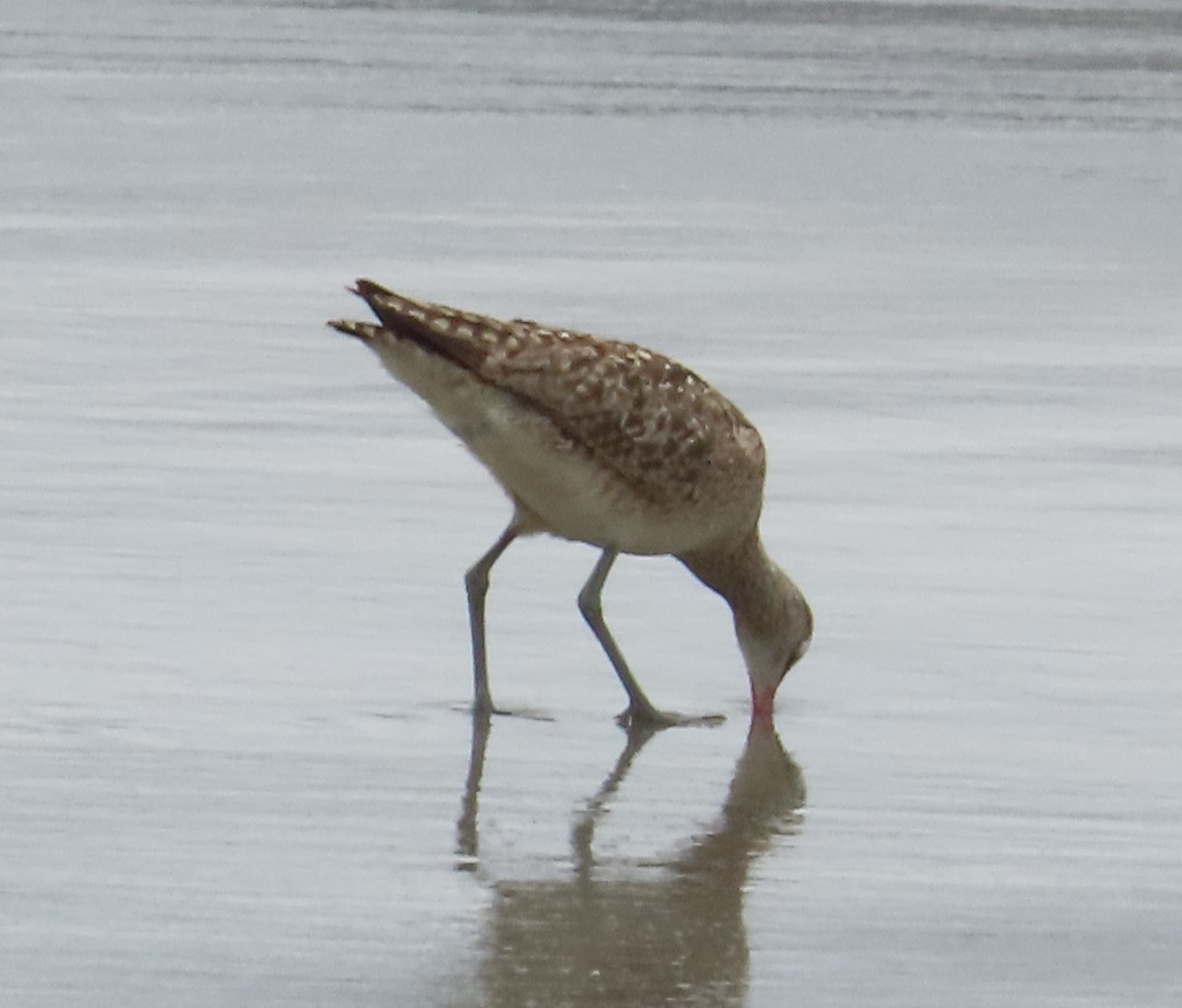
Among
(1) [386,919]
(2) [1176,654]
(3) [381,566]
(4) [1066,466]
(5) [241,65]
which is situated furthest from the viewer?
(5) [241,65]

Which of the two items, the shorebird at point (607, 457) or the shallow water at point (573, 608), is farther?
the shorebird at point (607, 457)

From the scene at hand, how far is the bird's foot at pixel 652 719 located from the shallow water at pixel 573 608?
57 mm

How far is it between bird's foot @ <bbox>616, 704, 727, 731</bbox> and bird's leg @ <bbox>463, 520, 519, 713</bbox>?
26 centimetres

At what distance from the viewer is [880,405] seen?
1012 cm

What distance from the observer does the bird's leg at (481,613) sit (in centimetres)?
654

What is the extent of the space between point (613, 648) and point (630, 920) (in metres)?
1.73

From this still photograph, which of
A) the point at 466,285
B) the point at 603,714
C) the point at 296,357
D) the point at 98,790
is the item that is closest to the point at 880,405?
the point at 296,357

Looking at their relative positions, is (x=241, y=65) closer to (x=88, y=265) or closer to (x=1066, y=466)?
(x=88, y=265)

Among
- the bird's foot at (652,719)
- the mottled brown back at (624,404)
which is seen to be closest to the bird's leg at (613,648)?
the bird's foot at (652,719)

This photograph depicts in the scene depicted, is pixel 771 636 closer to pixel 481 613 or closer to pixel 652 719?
pixel 652 719

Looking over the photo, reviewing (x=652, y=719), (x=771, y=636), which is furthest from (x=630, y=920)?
(x=771, y=636)

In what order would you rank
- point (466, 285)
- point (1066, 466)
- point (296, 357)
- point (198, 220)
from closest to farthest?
point (1066, 466) < point (296, 357) < point (466, 285) < point (198, 220)

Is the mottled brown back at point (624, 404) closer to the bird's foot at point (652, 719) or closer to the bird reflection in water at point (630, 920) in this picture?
the bird's foot at point (652, 719)

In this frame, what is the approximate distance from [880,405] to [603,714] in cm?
367
